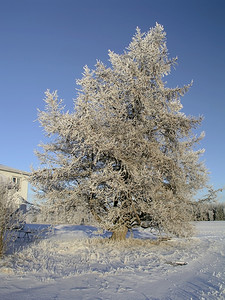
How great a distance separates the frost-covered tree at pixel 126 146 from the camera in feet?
33.9

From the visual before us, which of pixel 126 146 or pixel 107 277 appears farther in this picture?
pixel 126 146

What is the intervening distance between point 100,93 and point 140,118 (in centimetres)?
202

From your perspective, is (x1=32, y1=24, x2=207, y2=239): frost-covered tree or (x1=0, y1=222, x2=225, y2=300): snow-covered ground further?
(x1=32, y1=24, x2=207, y2=239): frost-covered tree

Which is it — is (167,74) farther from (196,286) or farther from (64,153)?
(196,286)

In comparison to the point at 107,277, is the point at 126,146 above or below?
above

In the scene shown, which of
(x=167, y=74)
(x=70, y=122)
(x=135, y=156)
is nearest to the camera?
(x=70, y=122)

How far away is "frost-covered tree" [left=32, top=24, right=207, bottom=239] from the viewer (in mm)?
10320

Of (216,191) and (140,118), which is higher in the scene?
(140,118)

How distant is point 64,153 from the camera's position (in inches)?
471

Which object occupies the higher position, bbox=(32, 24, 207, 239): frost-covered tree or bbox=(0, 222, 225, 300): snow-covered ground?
bbox=(32, 24, 207, 239): frost-covered tree

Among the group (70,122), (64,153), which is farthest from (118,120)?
(64,153)

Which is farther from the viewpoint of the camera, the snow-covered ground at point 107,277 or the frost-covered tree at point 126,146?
the frost-covered tree at point 126,146

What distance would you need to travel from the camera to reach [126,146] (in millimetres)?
10852

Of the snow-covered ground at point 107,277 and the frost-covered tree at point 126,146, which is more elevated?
the frost-covered tree at point 126,146
